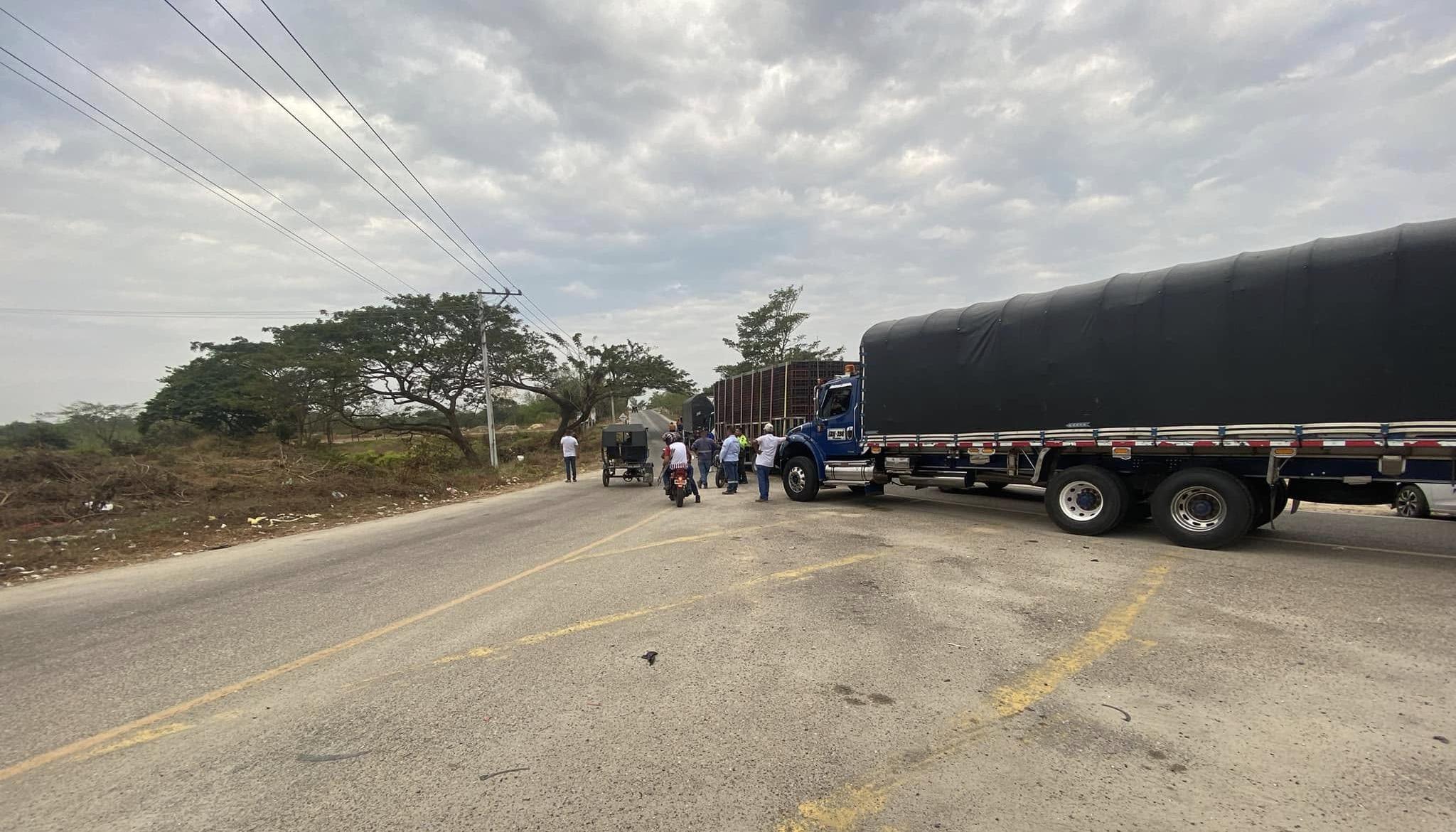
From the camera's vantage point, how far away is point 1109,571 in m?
6.05

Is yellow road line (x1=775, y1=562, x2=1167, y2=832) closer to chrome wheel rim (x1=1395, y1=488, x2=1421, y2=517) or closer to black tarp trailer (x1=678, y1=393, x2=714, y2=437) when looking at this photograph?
chrome wheel rim (x1=1395, y1=488, x2=1421, y2=517)

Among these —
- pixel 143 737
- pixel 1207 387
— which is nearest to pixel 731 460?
pixel 1207 387

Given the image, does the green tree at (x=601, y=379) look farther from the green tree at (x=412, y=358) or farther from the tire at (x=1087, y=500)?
the tire at (x=1087, y=500)

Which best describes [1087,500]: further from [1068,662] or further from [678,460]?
[678,460]

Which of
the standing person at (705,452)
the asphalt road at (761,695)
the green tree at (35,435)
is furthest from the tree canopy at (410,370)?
the asphalt road at (761,695)

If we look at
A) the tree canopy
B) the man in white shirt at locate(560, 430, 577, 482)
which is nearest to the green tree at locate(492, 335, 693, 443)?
the tree canopy

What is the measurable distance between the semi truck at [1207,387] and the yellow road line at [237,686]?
263 inches

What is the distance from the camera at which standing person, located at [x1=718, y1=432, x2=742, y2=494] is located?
1392 centimetres

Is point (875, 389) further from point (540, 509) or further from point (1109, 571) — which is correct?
point (540, 509)

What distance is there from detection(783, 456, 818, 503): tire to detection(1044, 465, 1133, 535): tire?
4.34 meters

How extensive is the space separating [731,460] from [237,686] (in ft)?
35.0

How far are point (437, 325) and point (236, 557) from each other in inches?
856

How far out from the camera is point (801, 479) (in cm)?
1189

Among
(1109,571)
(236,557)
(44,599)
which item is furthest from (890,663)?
(236,557)
